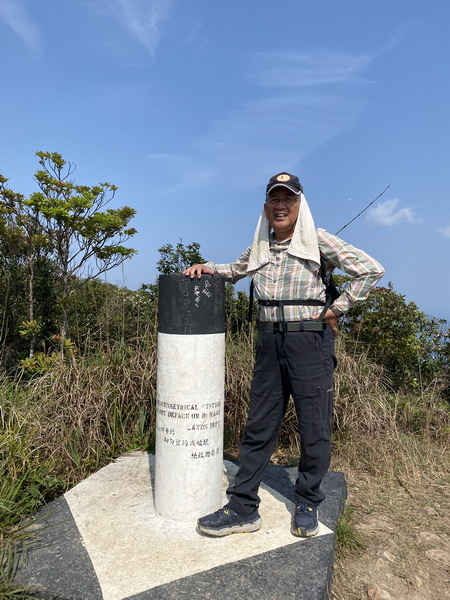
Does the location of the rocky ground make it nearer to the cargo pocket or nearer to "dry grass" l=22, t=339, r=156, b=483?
the cargo pocket

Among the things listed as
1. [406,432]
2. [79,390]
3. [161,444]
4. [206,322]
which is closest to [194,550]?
[161,444]

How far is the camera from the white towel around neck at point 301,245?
2.98m

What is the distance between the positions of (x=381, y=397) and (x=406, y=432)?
71cm

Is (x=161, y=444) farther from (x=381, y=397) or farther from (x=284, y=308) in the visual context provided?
(x=381, y=397)

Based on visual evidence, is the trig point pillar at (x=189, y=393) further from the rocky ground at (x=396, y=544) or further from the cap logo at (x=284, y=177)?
the rocky ground at (x=396, y=544)

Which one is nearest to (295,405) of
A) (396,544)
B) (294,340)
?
(294,340)

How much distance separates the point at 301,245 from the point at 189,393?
3.97 ft

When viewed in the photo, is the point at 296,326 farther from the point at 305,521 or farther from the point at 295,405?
the point at 305,521

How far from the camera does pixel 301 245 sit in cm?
301

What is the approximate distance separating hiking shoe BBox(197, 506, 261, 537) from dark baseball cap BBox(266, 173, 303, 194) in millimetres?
2114

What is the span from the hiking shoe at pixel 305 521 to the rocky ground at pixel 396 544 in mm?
374

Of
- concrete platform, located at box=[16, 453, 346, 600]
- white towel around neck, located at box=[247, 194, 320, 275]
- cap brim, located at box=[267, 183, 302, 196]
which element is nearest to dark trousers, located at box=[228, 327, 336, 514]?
concrete platform, located at box=[16, 453, 346, 600]

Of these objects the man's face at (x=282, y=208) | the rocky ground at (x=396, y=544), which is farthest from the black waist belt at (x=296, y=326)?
the rocky ground at (x=396, y=544)

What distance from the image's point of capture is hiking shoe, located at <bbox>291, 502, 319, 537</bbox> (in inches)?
120
